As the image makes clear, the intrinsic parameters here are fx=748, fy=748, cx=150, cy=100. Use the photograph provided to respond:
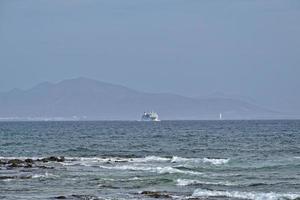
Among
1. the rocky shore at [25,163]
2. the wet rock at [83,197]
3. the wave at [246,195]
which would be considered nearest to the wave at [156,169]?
the rocky shore at [25,163]

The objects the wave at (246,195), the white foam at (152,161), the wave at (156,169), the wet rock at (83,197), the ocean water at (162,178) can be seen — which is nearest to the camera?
the wet rock at (83,197)

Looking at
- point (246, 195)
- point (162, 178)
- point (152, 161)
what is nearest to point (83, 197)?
point (246, 195)

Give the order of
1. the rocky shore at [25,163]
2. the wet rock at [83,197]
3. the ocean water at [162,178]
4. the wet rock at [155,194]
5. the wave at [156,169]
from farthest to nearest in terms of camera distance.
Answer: the rocky shore at [25,163] < the wave at [156,169] < the ocean water at [162,178] < the wet rock at [155,194] < the wet rock at [83,197]

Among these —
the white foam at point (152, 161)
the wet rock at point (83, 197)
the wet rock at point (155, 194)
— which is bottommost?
the wet rock at point (83, 197)

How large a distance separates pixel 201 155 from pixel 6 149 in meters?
23.1

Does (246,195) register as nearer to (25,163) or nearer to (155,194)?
(155,194)

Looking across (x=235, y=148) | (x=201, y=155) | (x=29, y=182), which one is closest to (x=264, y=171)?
(x=29, y=182)

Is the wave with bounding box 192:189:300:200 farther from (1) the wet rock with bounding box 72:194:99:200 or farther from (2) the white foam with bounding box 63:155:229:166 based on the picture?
(2) the white foam with bounding box 63:155:229:166

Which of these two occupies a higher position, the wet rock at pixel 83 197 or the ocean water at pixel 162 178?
the ocean water at pixel 162 178

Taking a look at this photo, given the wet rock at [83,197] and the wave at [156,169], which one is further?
the wave at [156,169]

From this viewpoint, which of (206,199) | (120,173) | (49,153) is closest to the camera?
(206,199)

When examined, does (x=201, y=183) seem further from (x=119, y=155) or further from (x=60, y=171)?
(x=119, y=155)

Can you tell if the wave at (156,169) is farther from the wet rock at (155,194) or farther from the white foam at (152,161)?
the wet rock at (155,194)

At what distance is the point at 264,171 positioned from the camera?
47344 millimetres
